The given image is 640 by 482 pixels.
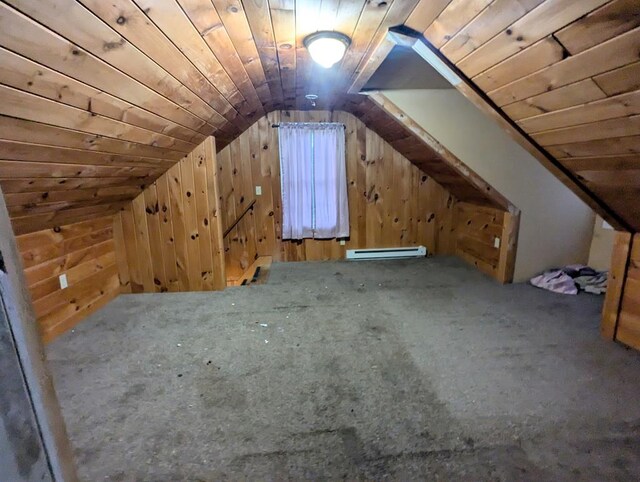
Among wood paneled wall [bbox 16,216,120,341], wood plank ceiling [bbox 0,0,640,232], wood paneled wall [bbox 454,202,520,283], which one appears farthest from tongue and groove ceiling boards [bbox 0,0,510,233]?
wood paneled wall [bbox 454,202,520,283]

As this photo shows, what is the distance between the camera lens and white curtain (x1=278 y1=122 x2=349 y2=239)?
A: 4.05 m

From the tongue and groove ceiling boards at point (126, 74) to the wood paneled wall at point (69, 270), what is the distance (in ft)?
0.50

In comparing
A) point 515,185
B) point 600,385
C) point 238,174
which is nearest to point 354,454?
point 600,385

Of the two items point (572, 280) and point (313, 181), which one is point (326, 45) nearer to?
point (313, 181)

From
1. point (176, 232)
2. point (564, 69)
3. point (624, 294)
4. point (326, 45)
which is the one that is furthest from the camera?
point (176, 232)

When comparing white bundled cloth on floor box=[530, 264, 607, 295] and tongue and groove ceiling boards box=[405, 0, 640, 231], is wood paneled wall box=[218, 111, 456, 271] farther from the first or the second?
tongue and groove ceiling boards box=[405, 0, 640, 231]

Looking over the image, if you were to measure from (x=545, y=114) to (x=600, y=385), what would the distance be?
4.91 feet

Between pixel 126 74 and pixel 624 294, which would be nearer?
pixel 126 74

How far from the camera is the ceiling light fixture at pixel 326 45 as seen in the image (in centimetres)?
163

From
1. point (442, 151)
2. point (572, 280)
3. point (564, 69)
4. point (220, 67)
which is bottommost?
point (572, 280)

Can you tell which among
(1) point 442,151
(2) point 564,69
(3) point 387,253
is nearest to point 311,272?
(3) point 387,253

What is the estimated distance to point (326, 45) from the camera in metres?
1.67

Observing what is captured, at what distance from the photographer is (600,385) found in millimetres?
1764

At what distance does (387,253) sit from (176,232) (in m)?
2.65
